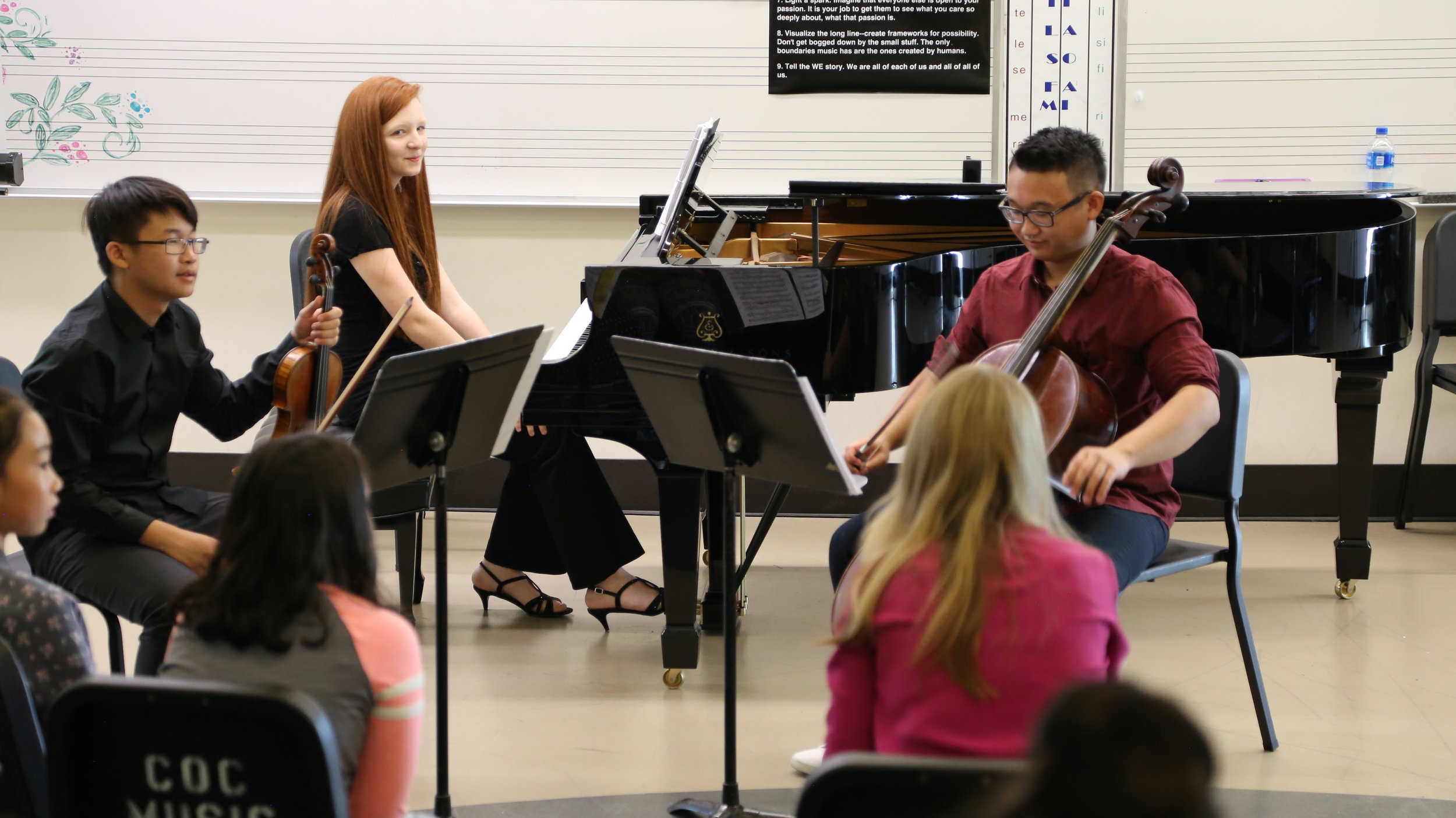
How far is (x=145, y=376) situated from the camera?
249 cm

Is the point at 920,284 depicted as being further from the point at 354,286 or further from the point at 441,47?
the point at 441,47

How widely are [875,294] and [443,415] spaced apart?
1186 mm

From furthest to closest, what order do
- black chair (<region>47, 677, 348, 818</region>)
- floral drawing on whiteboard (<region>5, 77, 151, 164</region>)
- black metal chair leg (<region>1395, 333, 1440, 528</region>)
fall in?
floral drawing on whiteboard (<region>5, 77, 151, 164</region>) < black metal chair leg (<region>1395, 333, 1440, 528</region>) < black chair (<region>47, 677, 348, 818</region>)

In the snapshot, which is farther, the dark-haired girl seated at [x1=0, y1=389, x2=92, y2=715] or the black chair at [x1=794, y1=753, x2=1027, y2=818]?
the dark-haired girl seated at [x1=0, y1=389, x2=92, y2=715]

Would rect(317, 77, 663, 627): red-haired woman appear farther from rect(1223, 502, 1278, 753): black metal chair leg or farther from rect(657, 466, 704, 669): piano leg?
rect(1223, 502, 1278, 753): black metal chair leg

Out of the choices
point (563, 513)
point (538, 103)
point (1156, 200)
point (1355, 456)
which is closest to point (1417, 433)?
point (1355, 456)

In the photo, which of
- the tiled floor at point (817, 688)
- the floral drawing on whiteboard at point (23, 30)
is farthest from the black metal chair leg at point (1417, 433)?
the floral drawing on whiteboard at point (23, 30)

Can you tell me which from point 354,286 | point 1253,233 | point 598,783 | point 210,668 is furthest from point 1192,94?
point 210,668

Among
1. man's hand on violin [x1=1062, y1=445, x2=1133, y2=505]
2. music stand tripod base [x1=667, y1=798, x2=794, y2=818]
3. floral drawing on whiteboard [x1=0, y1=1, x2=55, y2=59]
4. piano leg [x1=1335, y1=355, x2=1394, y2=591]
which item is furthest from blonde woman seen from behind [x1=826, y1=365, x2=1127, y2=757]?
floral drawing on whiteboard [x1=0, y1=1, x2=55, y2=59]

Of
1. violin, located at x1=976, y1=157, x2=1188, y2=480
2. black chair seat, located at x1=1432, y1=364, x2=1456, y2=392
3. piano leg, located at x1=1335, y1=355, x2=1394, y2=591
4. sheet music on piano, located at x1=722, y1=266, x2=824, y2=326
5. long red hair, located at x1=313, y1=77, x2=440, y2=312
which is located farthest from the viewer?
black chair seat, located at x1=1432, y1=364, x2=1456, y2=392

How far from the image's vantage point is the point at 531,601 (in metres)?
3.76

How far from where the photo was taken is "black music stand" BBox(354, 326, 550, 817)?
211cm

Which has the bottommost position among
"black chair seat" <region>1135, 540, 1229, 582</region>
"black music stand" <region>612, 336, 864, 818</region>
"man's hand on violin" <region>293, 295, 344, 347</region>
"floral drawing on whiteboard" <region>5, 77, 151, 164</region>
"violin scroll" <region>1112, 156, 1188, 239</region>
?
"black chair seat" <region>1135, 540, 1229, 582</region>

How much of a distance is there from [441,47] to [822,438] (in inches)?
133
